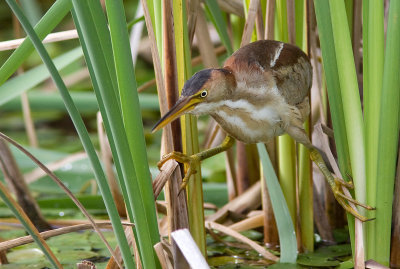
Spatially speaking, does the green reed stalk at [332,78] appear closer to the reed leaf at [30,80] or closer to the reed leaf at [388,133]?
the reed leaf at [388,133]

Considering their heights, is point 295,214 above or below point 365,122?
below

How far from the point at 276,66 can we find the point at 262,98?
0.13 m

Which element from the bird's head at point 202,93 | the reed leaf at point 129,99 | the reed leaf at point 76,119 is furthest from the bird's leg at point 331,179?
the reed leaf at point 76,119

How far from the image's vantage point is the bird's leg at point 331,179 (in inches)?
71.4

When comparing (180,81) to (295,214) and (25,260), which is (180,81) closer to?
(295,214)

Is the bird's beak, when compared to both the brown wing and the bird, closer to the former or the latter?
the bird

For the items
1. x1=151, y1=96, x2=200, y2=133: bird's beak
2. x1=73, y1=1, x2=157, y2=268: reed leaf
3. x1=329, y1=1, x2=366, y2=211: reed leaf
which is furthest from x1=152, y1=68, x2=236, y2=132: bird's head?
x1=329, y1=1, x2=366, y2=211: reed leaf

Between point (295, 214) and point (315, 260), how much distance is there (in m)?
0.18

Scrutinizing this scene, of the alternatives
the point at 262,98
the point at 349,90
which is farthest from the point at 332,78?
the point at 262,98

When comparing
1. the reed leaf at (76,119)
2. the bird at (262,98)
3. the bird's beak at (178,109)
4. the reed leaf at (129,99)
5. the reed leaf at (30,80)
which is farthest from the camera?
the reed leaf at (30,80)

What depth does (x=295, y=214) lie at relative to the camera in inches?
89.7

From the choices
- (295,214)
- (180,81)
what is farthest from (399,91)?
(295,214)

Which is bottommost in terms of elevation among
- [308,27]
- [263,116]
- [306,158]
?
[306,158]

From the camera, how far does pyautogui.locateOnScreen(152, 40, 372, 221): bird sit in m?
1.84
